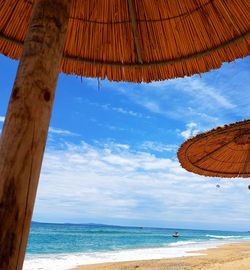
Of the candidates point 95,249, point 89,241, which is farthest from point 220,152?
point 89,241

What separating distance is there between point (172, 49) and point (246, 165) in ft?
11.1

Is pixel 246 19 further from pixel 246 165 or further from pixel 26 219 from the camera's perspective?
pixel 246 165

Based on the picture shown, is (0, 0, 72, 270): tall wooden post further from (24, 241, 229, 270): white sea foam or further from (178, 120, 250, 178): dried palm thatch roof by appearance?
(24, 241, 229, 270): white sea foam

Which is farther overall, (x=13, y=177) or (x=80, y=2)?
(x=80, y=2)

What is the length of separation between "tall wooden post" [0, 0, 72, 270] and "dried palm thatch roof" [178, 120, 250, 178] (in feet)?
10.3

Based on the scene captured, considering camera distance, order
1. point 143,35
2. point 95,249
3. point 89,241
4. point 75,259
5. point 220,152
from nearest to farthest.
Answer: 1. point 143,35
2. point 220,152
3. point 75,259
4. point 95,249
5. point 89,241

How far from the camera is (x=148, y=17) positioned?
233 centimetres

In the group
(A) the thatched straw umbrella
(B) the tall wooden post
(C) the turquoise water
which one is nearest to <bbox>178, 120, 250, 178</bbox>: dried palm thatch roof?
(A) the thatched straw umbrella

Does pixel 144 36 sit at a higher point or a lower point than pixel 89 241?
lower

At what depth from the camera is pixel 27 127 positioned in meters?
1.14

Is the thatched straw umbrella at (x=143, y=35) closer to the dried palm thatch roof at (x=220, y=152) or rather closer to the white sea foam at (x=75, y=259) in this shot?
the dried palm thatch roof at (x=220, y=152)

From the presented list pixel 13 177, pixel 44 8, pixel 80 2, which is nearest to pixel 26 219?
pixel 13 177

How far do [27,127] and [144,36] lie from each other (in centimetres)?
155

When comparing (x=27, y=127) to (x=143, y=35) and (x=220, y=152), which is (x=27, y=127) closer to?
(x=143, y=35)
